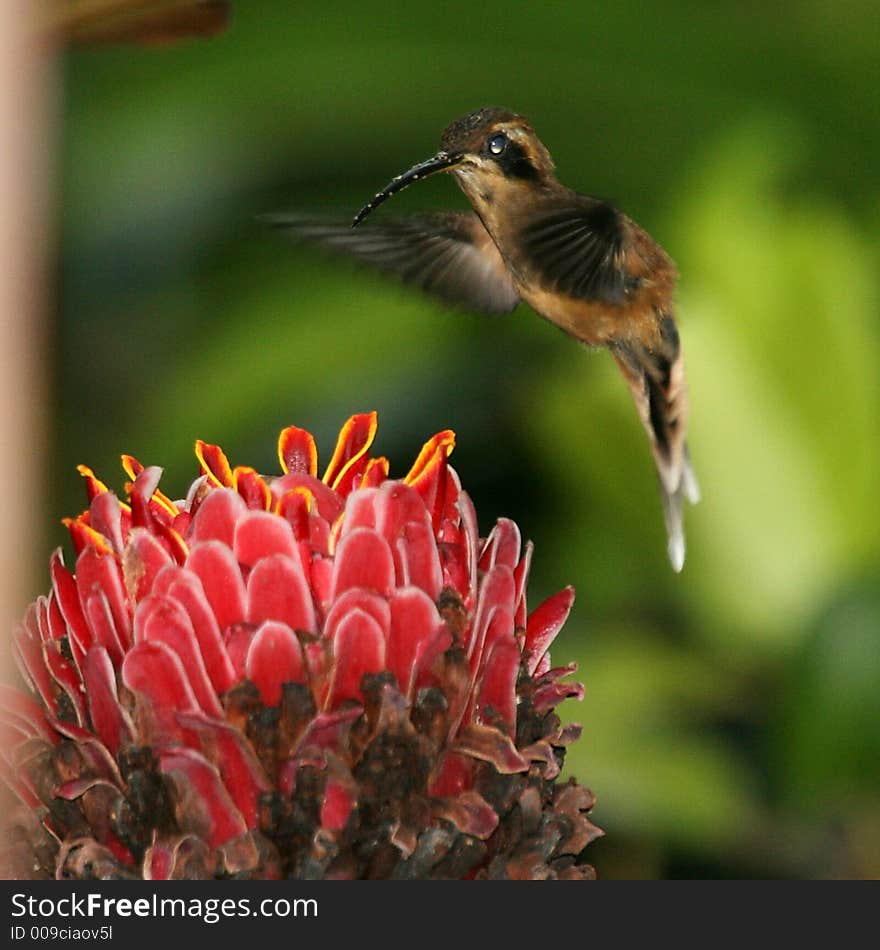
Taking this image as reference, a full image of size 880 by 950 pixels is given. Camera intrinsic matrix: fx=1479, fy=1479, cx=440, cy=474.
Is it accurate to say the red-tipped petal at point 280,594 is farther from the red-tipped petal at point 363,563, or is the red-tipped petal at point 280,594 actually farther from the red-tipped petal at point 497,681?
the red-tipped petal at point 497,681

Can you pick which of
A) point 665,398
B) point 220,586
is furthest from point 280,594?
point 665,398

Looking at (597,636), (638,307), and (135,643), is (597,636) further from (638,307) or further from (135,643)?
(135,643)

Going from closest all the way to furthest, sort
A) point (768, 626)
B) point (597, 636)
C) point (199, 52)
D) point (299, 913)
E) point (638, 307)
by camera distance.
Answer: point (299, 913)
point (638, 307)
point (768, 626)
point (597, 636)
point (199, 52)

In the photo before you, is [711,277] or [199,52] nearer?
[711,277]

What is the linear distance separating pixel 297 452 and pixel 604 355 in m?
0.98

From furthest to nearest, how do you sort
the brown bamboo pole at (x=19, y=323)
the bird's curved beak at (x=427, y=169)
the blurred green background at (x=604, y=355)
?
the blurred green background at (x=604, y=355)
the bird's curved beak at (x=427, y=169)
the brown bamboo pole at (x=19, y=323)

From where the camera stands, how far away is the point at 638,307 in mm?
1655

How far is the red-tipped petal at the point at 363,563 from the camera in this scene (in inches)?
41.9

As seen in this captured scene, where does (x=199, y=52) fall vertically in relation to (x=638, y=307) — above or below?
above

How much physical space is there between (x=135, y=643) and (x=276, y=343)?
129 centimetres

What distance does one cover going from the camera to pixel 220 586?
1.05 metres

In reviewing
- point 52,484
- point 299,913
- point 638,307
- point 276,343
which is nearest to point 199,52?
point 276,343

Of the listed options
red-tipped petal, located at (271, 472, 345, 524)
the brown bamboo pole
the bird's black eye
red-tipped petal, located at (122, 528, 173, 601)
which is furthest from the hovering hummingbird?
the brown bamboo pole

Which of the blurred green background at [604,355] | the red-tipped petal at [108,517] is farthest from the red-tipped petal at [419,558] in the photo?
the blurred green background at [604,355]
